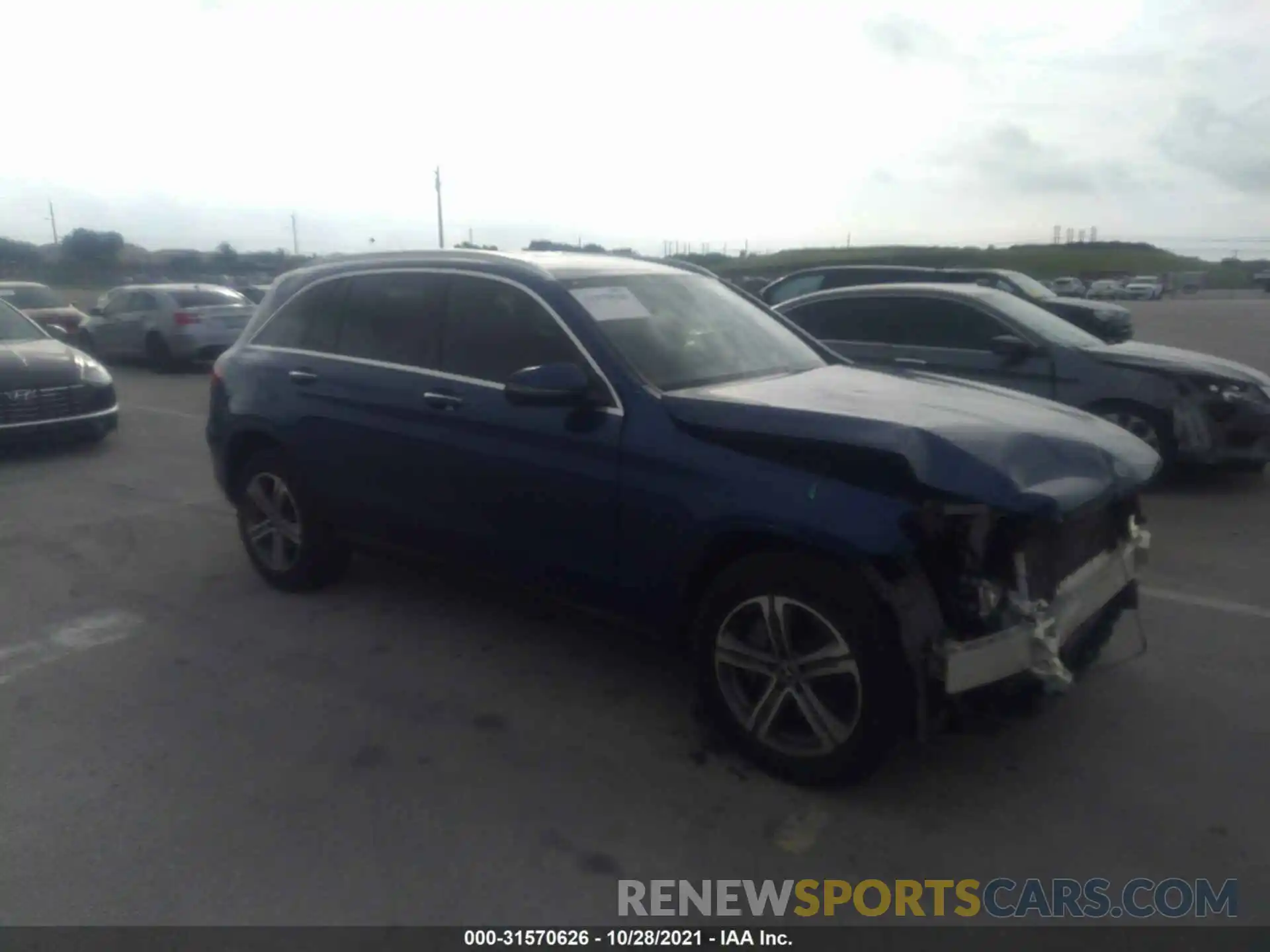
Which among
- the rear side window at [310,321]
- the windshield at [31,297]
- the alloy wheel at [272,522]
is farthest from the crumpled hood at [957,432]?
the windshield at [31,297]

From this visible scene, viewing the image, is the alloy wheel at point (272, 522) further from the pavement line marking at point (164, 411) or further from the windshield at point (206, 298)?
the windshield at point (206, 298)

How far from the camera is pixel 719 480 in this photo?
153 inches

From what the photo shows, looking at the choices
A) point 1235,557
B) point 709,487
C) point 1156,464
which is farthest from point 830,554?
point 1235,557

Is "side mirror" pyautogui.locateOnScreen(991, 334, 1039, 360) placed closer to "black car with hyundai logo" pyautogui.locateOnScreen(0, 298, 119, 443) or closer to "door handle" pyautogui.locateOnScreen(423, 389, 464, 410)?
"door handle" pyautogui.locateOnScreen(423, 389, 464, 410)

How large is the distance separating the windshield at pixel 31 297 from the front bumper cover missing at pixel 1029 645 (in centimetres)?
1870


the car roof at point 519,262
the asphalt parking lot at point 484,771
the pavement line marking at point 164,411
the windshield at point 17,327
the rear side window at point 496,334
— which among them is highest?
the car roof at point 519,262

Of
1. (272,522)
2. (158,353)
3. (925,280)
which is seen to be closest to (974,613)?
(272,522)

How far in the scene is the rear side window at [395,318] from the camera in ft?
17.0

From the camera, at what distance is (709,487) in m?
3.90

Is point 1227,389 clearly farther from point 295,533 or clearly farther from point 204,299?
point 204,299

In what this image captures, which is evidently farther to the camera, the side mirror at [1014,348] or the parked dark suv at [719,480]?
the side mirror at [1014,348]

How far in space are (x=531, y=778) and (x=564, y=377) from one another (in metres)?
1.52

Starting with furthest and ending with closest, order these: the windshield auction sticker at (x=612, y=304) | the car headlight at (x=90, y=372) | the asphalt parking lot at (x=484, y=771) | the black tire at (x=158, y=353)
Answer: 1. the black tire at (x=158, y=353)
2. the car headlight at (x=90, y=372)
3. the windshield auction sticker at (x=612, y=304)
4. the asphalt parking lot at (x=484, y=771)

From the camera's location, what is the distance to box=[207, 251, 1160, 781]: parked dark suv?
11.6 ft
